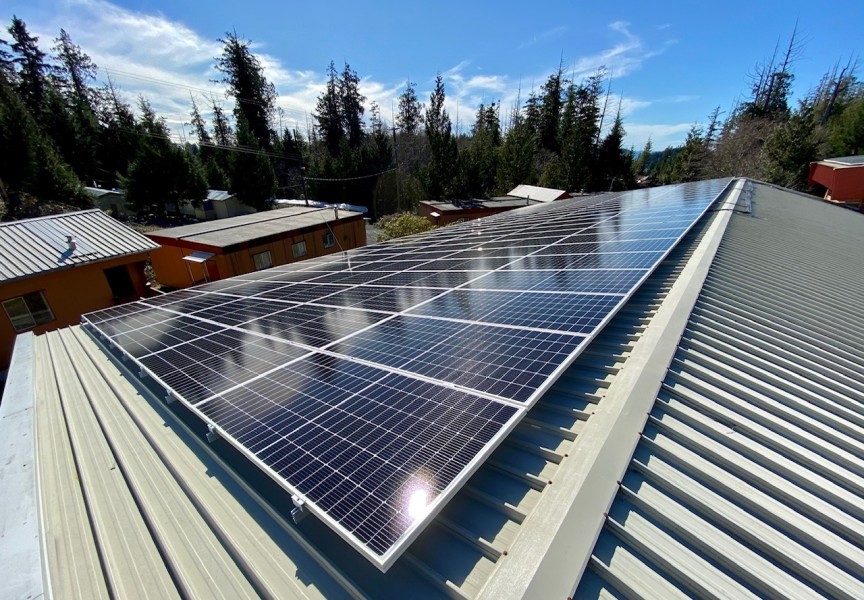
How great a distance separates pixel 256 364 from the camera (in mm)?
4977

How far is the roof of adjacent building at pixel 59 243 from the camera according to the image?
1557 cm

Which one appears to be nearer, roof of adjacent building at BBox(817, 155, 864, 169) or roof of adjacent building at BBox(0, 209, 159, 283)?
roof of adjacent building at BBox(0, 209, 159, 283)

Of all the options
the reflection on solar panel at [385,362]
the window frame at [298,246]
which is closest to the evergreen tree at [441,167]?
the window frame at [298,246]

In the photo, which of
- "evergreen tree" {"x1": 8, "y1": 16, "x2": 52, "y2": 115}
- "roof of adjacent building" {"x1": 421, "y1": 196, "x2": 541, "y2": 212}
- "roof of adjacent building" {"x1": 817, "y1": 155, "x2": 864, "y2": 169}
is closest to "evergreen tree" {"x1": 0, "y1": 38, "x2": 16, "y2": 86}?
"evergreen tree" {"x1": 8, "y1": 16, "x2": 52, "y2": 115}

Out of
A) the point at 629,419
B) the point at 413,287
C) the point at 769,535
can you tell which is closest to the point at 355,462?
the point at 629,419

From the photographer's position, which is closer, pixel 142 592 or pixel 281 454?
pixel 142 592

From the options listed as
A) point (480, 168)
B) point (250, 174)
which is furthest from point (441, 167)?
point (250, 174)

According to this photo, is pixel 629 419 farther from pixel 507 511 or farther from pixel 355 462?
pixel 355 462

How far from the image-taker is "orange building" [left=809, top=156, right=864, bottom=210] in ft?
80.9

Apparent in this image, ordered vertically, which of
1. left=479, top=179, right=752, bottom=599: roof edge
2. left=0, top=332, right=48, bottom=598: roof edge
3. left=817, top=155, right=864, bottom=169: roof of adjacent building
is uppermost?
left=817, top=155, right=864, bottom=169: roof of adjacent building

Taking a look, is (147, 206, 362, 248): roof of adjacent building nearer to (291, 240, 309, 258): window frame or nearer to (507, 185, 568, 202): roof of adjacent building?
(291, 240, 309, 258): window frame

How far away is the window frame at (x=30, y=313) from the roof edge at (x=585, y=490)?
75.6 feet

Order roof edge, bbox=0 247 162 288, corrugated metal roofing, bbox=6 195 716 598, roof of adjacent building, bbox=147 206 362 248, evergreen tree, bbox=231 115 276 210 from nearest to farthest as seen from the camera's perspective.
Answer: corrugated metal roofing, bbox=6 195 716 598 < roof edge, bbox=0 247 162 288 < roof of adjacent building, bbox=147 206 362 248 < evergreen tree, bbox=231 115 276 210

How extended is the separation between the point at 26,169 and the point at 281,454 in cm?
4715
